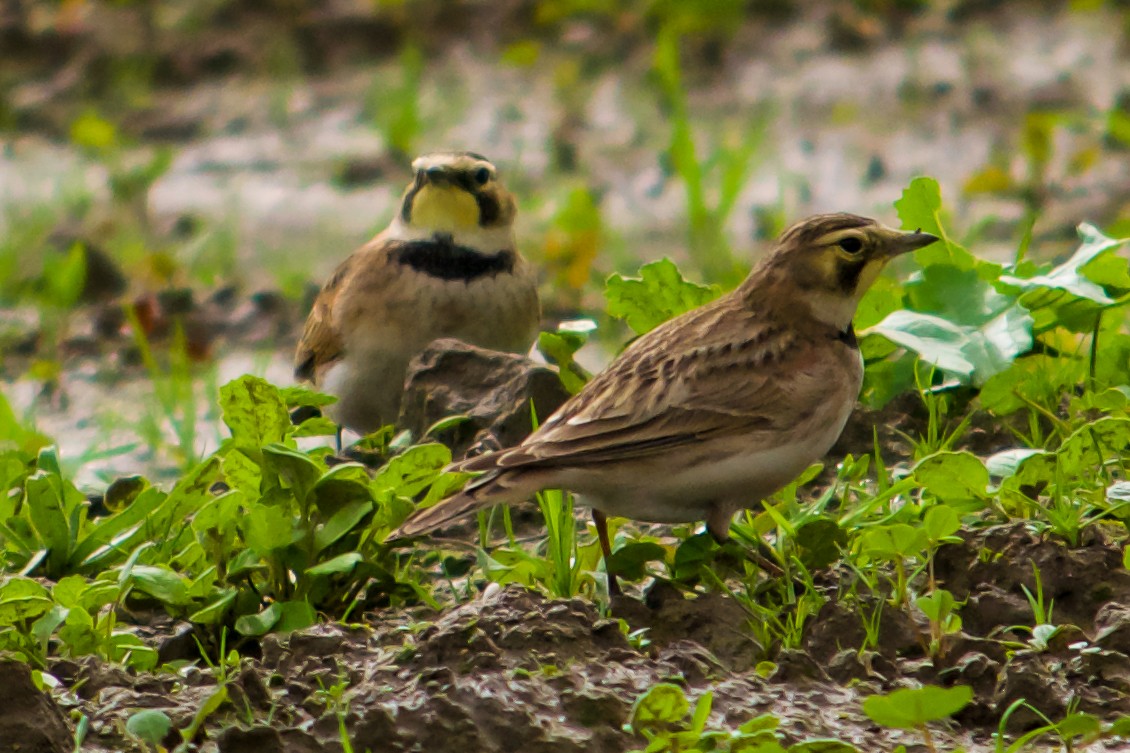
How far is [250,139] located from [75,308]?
2.95m

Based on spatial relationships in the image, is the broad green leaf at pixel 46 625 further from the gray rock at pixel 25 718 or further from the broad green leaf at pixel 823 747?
the broad green leaf at pixel 823 747

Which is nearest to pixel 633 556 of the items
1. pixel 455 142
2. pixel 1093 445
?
pixel 1093 445

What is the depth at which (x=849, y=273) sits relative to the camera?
17.5 feet

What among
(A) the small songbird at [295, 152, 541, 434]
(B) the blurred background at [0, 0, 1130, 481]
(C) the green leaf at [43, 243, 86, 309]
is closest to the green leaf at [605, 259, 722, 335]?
(A) the small songbird at [295, 152, 541, 434]

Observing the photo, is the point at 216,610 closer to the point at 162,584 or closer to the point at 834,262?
the point at 162,584

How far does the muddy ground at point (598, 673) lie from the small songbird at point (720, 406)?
27cm

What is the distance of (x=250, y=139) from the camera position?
1260cm

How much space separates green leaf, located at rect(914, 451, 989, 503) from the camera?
190 inches

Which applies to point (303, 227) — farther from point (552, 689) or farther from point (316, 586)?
point (552, 689)

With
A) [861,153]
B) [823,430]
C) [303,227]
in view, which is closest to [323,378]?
[823,430]

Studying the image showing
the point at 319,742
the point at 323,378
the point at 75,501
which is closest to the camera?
the point at 319,742

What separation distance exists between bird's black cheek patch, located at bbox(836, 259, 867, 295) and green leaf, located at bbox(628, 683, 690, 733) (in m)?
1.86

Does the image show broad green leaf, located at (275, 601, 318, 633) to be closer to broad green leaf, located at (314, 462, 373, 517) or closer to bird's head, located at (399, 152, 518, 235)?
broad green leaf, located at (314, 462, 373, 517)

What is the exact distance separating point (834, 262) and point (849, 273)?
6cm
